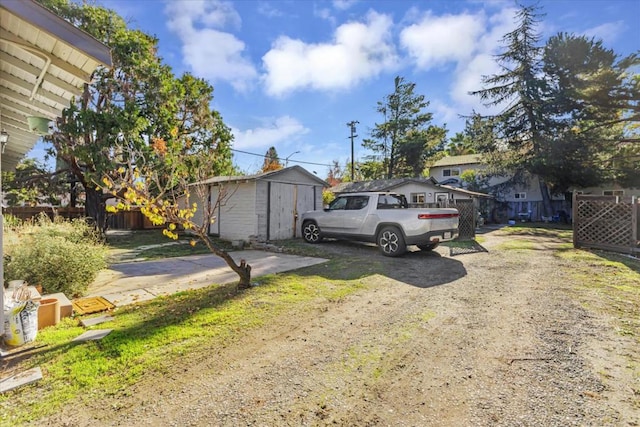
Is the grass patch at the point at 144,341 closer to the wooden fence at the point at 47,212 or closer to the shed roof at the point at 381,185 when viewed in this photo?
the shed roof at the point at 381,185

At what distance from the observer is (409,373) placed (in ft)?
8.99

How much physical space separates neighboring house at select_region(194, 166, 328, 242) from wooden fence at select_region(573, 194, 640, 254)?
9130 mm

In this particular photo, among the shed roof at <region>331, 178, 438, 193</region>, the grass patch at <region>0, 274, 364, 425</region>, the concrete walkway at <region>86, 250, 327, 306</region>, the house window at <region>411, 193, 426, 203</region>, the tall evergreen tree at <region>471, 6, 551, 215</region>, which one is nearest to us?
the grass patch at <region>0, 274, 364, 425</region>

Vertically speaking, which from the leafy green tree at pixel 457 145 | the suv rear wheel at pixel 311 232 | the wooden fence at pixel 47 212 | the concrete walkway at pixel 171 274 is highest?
the leafy green tree at pixel 457 145

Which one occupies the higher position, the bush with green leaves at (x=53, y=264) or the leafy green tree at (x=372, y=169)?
the leafy green tree at (x=372, y=169)

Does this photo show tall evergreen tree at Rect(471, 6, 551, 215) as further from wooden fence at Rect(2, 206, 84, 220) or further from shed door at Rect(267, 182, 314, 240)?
wooden fence at Rect(2, 206, 84, 220)

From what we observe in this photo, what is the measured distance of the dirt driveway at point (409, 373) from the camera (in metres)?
2.17

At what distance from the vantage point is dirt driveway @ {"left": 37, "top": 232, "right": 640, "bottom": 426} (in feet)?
7.13

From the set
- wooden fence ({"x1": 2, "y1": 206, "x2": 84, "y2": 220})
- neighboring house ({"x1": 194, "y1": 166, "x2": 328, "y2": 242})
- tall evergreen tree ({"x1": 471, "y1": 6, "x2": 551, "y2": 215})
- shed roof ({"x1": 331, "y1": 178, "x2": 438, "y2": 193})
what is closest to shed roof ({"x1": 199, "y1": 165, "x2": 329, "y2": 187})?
neighboring house ({"x1": 194, "y1": 166, "x2": 328, "y2": 242})

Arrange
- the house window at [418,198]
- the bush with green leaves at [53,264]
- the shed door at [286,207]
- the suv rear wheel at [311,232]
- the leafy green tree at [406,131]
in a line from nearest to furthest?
1. the bush with green leaves at [53,264]
2. the suv rear wheel at [311,232]
3. the shed door at [286,207]
4. the house window at [418,198]
5. the leafy green tree at [406,131]

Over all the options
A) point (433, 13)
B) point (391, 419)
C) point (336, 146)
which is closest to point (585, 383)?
point (391, 419)

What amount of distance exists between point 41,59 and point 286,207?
367 inches

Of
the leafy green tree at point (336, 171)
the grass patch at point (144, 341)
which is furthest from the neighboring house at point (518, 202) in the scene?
the grass patch at point (144, 341)

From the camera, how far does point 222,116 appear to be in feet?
55.8
